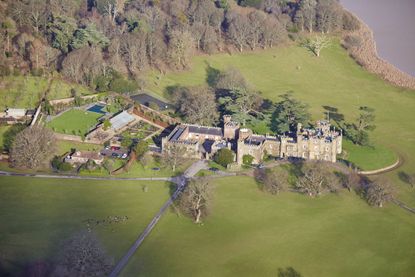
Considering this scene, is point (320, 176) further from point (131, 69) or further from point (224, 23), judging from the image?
point (224, 23)

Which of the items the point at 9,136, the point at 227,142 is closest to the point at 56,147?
the point at 9,136

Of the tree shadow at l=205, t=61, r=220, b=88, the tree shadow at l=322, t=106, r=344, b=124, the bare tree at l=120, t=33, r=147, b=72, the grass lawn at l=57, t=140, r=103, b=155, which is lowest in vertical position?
the grass lawn at l=57, t=140, r=103, b=155

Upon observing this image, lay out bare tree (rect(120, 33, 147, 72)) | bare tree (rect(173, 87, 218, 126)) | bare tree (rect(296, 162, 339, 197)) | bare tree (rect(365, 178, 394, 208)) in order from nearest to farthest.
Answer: bare tree (rect(365, 178, 394, 208)) → bare tree (rect(296, 162, 339, 197)) → bare tree (rect(173, 87, 218, 126)) → bare tree (rect(120, 33, 147, 72))

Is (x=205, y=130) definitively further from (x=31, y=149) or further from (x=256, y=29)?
(x=256, y=29)

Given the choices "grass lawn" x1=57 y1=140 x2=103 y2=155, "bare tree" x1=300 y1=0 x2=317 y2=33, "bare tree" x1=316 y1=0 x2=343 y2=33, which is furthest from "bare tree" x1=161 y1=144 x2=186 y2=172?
"bare tree" x1=316 y1=0 x2=343 y2=33

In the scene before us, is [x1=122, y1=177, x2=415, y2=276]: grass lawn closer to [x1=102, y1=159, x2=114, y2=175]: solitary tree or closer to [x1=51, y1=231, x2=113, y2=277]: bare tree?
[x1=51, y1=231, x2=113, y2=277]: bare tree

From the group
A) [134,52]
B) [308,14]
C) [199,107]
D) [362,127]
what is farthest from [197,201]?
[308,14]
